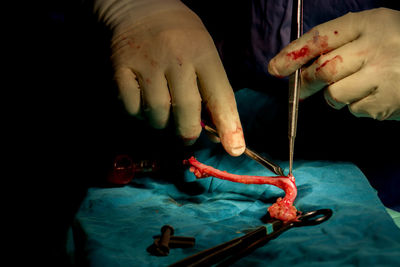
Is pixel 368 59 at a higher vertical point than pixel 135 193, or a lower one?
higher

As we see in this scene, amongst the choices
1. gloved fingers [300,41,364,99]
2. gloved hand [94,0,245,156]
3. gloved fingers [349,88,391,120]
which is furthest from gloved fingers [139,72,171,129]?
gloved fingers [349,88,391,120]

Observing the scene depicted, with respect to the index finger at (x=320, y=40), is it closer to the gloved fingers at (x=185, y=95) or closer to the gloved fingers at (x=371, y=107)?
the gloved fingers at (x=371, y=107)

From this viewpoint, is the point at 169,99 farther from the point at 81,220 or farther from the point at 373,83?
the point at 373,83

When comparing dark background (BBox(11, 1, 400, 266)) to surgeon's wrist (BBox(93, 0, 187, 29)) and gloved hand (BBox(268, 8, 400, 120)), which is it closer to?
surgeon's wrist (BBox(93, 0, 187, 29))

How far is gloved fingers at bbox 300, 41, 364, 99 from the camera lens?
45.1 inches

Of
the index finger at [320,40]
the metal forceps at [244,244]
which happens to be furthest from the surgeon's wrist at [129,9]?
A: the metal forceps at [244,244]

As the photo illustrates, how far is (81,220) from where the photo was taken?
110cm

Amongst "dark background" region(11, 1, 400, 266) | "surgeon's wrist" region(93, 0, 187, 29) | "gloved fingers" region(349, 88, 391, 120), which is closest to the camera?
"gloved fingers" region(349, 88, 391, 120)

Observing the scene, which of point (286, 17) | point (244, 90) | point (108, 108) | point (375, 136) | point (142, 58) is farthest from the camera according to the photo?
point (108, 108)

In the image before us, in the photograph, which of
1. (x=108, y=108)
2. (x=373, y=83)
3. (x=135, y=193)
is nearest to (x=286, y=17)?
(x=373, y=83)

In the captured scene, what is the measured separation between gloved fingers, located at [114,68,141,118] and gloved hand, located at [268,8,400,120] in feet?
2.07

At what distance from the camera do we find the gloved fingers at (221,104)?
4.10 feet

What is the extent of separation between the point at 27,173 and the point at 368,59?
8.37ft

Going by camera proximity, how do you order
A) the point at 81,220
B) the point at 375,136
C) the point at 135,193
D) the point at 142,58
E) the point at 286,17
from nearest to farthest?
the point at 81,220, the point at 142,58, the point at 135,193, the point at 286,17, the point at 375,136
